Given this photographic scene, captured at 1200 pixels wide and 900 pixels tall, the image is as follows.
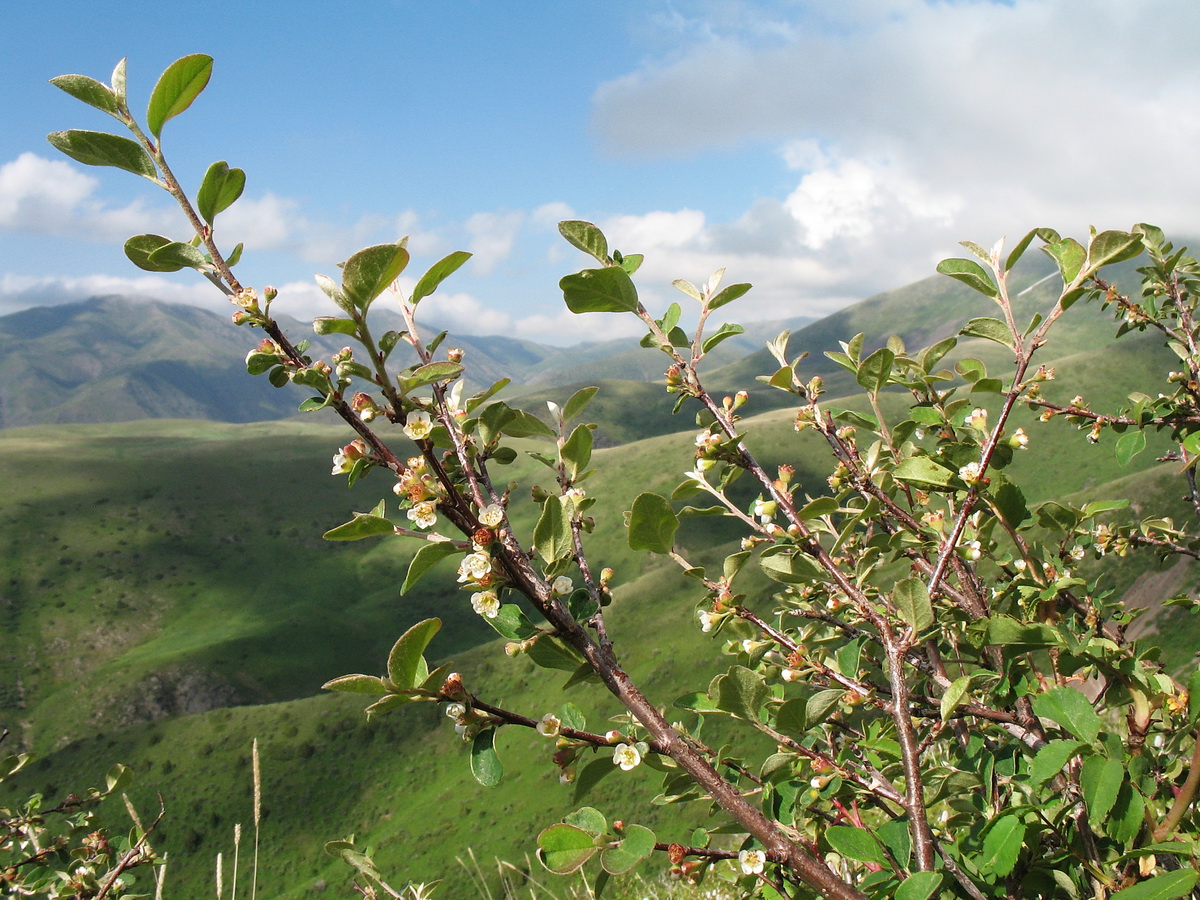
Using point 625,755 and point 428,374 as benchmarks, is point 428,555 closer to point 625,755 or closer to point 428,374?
point 428,374

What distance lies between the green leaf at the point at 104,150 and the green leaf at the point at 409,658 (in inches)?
42.7

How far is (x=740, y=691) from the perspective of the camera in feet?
5.16

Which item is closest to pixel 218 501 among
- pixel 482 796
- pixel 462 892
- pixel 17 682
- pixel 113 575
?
pixel 113 575

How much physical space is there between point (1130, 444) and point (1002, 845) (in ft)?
7.19

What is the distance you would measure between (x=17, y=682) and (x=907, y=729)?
78460 mm

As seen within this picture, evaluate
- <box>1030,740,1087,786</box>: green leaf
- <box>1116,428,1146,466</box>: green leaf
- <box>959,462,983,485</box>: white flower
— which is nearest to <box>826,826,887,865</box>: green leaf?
<box>1030,740,1087,786</box>: green leaf

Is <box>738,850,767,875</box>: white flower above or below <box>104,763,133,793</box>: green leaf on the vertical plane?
above

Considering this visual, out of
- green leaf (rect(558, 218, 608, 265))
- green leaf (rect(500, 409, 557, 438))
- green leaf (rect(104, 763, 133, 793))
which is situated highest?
green leaf (rect(558, 218, 608, 265))

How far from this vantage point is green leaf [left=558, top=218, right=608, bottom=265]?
5.78ft

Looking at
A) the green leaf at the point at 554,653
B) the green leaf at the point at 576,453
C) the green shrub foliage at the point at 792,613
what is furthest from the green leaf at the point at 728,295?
the green leaf at the point at 554,653

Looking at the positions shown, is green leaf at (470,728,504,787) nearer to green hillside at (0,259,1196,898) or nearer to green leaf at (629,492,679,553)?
green leaf at (629,492,679,553)

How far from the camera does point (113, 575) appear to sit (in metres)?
74.9

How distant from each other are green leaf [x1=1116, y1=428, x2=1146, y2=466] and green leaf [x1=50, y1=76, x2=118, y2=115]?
12.0ft

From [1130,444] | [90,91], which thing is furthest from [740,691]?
[1130,444]
